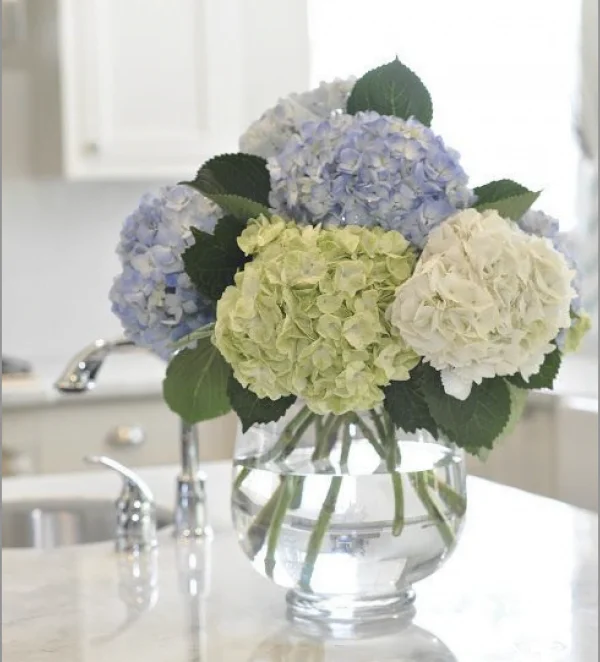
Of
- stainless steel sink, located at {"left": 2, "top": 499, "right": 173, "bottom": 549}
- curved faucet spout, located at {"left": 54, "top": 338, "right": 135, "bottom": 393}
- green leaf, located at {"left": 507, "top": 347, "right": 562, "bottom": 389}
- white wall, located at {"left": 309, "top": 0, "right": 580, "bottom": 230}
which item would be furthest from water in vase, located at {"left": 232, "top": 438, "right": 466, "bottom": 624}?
white wall, located at {"left": 309, "top": 0, "right": 580, "bottom": 230}

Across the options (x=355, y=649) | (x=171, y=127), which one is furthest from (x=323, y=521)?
(x=171, y=127)

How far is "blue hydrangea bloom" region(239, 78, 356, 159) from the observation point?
109 cm

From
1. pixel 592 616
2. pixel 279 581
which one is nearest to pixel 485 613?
pixel 592 616

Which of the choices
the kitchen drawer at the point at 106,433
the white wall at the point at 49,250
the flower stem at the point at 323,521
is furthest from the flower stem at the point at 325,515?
the white wall at the point at 49,250

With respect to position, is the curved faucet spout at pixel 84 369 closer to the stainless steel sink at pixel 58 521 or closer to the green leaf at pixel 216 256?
the green leaf at pixel 216 256

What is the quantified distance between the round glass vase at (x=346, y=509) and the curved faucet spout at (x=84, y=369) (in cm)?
31

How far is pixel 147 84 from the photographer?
3117 mm

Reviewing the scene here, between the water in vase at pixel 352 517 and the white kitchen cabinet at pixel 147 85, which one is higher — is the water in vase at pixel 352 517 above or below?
below

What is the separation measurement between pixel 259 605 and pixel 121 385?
177 centimetres

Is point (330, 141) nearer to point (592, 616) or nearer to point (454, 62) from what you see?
point (592, 616)

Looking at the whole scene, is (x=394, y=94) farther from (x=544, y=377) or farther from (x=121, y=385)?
(x=121, y=385)

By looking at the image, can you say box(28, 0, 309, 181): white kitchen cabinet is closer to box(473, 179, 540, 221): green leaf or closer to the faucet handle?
the faucet handle

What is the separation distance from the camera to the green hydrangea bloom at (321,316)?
3.00ft

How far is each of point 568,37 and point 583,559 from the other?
224 centimetres
